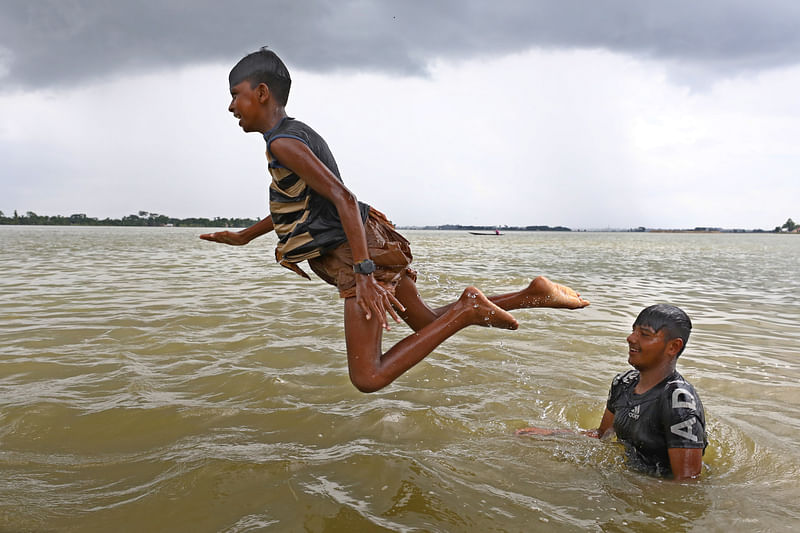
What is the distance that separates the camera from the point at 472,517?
106 inches

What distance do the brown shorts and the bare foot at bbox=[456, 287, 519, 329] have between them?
19.7 inches

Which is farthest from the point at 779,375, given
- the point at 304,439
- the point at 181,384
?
the point at 181,384

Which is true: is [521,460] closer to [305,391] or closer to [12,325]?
[305,391]

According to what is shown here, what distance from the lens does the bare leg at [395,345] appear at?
3.24 metres

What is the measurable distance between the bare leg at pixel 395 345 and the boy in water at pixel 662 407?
3.03 feet

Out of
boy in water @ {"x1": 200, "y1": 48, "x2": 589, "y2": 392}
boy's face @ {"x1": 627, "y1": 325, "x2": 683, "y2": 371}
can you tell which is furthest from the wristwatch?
boy's face @ {"x1": 627, "y1": 325, "x2": 683, "y2": 371}

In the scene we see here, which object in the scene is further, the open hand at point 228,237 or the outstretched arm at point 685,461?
the open hand at point 228,237

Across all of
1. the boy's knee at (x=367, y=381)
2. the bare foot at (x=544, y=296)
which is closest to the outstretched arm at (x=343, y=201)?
the boy's knee at (x=367, y=381)

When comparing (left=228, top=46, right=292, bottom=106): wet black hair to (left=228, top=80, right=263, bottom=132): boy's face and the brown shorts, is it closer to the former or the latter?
(left=228, top=80, right=263, bottom=132): boy's face

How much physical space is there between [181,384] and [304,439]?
1768 mm

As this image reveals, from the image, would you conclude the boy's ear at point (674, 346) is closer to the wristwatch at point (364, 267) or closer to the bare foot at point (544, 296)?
the bare foot at point (544, 296)

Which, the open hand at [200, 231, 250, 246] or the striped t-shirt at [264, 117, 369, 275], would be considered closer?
the striped t-shirt at [264, 117, 369, 275]

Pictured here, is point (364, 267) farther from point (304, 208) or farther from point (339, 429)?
point (339, 429)

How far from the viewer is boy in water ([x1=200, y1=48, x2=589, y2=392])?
310 cm
